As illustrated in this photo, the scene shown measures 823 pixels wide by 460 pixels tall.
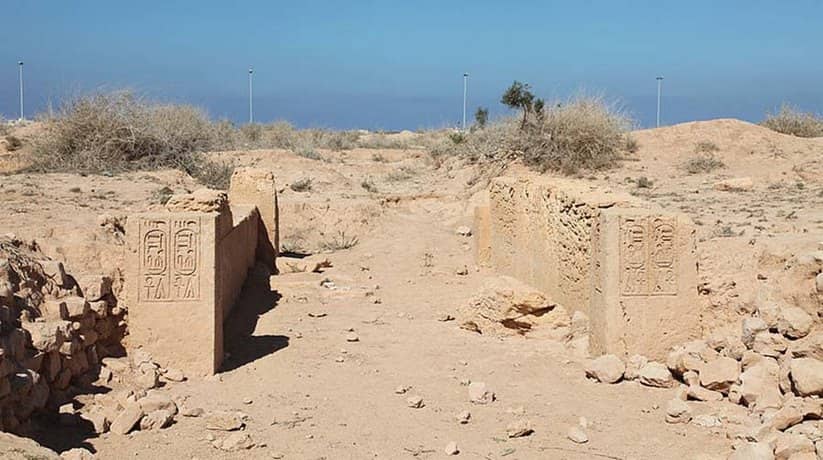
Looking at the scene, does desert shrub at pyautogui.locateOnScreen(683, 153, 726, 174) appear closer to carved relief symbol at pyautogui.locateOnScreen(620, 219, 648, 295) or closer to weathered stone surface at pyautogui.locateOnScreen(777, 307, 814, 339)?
carved relief symbol at pyautogui.locateOnScreen(620, 219, 648, 295)

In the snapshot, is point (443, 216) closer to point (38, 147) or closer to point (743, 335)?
point (38, 147)

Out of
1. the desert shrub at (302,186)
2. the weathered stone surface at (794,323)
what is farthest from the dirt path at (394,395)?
the desert shrub at (302,186)

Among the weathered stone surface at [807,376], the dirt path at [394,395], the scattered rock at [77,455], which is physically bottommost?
the dirt path at [394,395]

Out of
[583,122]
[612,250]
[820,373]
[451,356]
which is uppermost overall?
[583,122]

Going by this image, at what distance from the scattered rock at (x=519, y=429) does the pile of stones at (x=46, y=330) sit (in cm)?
309

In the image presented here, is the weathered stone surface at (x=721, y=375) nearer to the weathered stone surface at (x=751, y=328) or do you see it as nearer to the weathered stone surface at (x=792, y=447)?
the weathered stone surface at (x=751, y=328)

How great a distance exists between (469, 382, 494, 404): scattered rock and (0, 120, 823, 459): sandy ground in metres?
0.08

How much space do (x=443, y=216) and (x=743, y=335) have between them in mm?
11494

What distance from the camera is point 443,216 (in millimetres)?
18391

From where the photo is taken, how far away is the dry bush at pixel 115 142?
16.5 meters

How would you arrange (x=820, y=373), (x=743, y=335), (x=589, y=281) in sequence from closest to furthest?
(x=820, y=373) → (x=743, y=335) → (x=589, y=281)

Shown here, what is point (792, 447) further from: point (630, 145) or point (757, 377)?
point (630, 145)

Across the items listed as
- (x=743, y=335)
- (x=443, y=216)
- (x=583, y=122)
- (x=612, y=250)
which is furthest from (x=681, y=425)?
(x=583, y=122)

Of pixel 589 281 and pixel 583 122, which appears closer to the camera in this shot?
pixel 589 281
